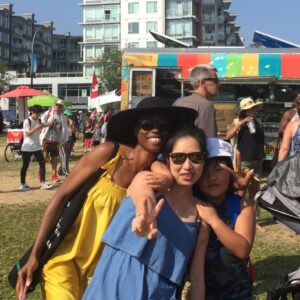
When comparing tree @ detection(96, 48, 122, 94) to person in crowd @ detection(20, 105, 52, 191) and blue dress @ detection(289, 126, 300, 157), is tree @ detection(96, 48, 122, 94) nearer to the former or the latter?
person in crowd @ detection(20, 105, 52, 191)

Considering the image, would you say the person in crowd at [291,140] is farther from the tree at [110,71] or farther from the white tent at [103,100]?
the tree at [110,71]

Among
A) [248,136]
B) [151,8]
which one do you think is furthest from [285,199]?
[151,8]

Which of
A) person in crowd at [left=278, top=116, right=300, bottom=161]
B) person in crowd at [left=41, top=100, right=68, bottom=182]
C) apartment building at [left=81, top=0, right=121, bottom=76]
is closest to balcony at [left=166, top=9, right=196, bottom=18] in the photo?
apartment building at [left=81, top=0, right=121, bottom=76]

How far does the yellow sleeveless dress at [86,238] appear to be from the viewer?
8.43ft

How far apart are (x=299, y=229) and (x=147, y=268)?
4.60 feet

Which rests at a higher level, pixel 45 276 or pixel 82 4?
pixel 82 4

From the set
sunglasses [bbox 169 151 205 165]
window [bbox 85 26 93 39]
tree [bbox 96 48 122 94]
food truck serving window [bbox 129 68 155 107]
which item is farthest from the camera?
window [bbox 85 26 93 39]

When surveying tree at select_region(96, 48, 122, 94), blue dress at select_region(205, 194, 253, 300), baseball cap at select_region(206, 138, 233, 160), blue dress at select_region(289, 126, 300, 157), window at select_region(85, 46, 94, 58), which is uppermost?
window at select_region(85, 46, 94, 58)

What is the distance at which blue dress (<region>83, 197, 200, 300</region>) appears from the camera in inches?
78.1

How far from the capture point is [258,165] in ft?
24.5

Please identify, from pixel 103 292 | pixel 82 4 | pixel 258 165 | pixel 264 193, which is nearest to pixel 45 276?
pixel 103 292

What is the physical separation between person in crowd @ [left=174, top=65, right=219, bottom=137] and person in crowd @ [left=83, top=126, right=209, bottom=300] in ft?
8.24

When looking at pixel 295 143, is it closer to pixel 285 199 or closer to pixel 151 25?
pixel 285 199

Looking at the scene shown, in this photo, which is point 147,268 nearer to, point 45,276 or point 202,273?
point 202,273
